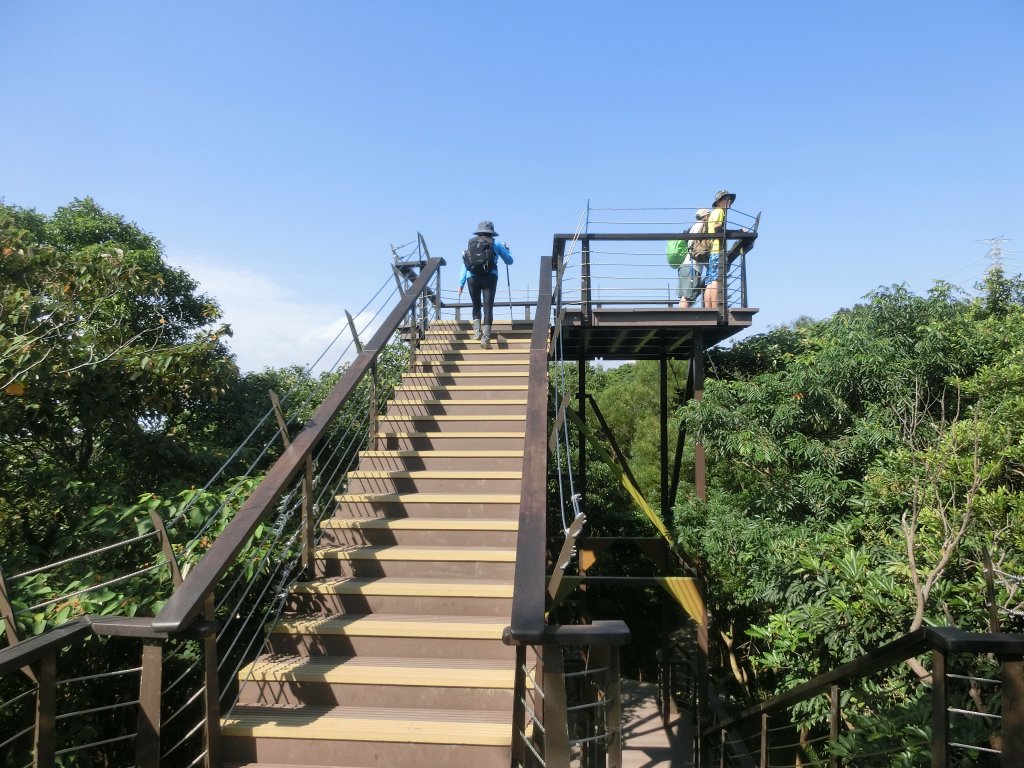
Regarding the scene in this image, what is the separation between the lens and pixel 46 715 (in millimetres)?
1789

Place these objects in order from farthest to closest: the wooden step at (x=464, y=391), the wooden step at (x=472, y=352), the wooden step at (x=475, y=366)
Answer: the wooden step at (x=472, y=352)
the wooden step at (x=475, y=366)
the wooden step at (x=464, y=391)

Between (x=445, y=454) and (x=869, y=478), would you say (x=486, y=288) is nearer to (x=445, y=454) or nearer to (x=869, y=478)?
(x=445, y=454)

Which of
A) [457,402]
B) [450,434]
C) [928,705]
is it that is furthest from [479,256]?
[928,705]

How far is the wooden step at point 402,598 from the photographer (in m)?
3.20

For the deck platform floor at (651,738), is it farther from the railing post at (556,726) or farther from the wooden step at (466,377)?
the railing post at (556,726)

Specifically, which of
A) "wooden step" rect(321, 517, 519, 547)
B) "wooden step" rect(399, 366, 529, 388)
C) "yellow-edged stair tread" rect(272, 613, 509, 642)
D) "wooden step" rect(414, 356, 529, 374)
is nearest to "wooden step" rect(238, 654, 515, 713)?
"yellow-edged stair tread" rect(272, 613, 509, 642)

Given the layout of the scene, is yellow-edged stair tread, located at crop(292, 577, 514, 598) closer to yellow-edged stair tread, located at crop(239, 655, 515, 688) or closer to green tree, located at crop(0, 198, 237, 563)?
yellow-edged stair tread, located at crop(239, 655, 515, 688)

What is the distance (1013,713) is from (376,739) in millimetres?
2091

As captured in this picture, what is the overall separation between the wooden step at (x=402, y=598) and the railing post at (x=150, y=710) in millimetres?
1242

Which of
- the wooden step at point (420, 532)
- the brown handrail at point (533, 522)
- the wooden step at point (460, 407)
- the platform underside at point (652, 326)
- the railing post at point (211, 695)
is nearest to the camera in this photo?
the brown handrail at point (533, 522)

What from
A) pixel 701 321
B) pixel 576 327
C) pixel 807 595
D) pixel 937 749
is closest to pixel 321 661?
pixel 937 749

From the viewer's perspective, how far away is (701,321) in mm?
6680

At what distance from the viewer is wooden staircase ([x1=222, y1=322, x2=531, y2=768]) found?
2.50 meters

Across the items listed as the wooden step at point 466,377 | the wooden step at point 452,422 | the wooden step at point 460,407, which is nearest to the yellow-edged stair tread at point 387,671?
the wooden step at point 452,422
